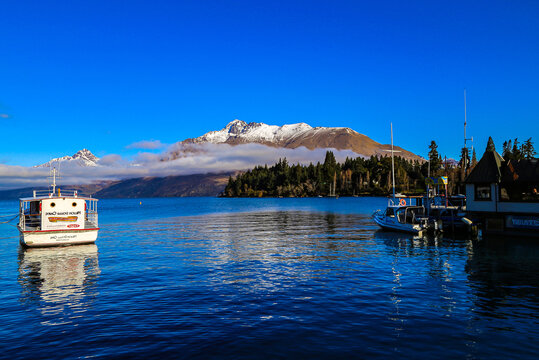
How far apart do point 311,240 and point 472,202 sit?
2565cm

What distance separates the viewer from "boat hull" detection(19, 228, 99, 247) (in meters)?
41.3

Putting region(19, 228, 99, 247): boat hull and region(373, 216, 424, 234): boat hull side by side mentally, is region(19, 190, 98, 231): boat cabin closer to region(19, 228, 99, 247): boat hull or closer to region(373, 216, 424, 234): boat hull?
region(19, 228, 99, 247): boat hull

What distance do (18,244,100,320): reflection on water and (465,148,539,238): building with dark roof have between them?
2029 inches

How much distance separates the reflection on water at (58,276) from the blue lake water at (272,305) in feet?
0.42

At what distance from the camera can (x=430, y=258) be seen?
35.2 metres

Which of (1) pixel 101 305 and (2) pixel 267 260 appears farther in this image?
(2) pixel 267 260

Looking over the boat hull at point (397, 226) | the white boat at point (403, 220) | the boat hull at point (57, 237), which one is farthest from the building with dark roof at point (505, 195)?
the boat hull at point (57, 237)

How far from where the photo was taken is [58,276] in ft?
91.9

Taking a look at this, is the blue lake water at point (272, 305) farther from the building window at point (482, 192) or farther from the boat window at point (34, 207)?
the building window at point (482, 192)

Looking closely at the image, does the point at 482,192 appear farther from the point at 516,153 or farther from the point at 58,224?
the point at 516,153

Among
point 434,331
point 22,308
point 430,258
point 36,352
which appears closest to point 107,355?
point 36,352

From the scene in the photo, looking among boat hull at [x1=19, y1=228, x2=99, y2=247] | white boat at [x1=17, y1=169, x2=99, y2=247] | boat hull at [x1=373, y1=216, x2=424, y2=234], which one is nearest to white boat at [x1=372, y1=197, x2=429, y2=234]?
boat hull at [x1=373, y1=216, x2=424, y2=234]

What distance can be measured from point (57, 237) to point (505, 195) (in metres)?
60.4

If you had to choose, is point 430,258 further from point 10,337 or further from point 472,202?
point 10,337
